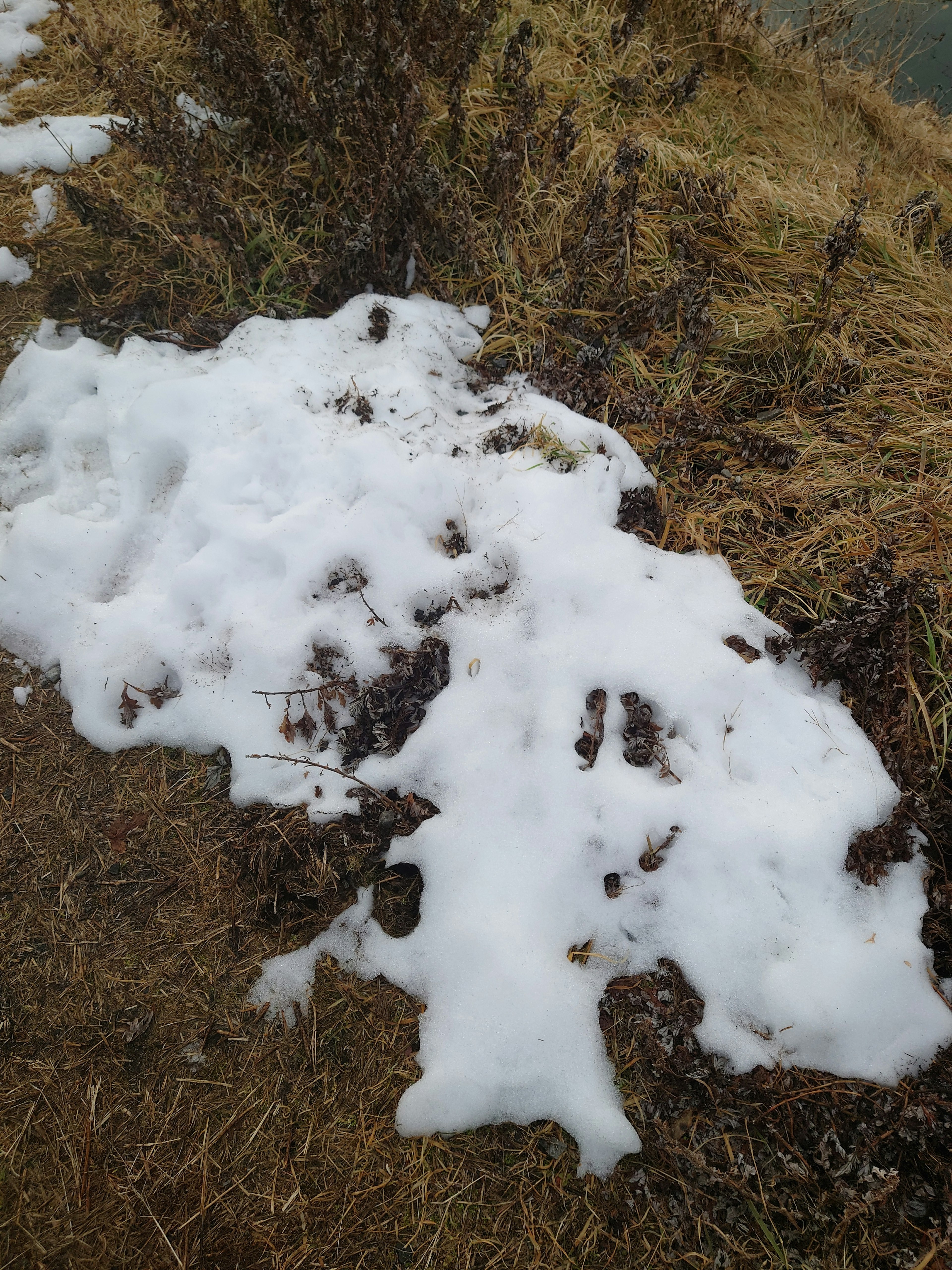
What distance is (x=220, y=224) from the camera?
2586mm

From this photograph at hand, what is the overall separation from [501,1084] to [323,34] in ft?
12.4

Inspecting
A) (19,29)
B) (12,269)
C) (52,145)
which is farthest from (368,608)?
(19,29)

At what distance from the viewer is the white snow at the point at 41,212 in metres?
2.75

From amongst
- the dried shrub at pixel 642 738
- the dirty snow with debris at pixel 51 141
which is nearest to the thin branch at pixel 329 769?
the dried shrub at pixel 642 738

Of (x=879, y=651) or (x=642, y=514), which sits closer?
(x=879, y=651)

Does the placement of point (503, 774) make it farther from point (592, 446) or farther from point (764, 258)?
point (764, 258)

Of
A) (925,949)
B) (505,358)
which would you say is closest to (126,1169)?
(925,949)

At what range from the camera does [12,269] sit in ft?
8.76

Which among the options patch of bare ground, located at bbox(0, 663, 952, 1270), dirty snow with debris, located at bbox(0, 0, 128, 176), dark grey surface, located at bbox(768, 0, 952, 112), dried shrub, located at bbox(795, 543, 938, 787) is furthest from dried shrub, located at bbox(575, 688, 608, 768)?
dark grey surface, located at bbox(768, 0, 952, 112)

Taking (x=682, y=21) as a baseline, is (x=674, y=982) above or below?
below

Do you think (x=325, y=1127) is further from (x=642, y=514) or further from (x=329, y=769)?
(x=642, y=514)

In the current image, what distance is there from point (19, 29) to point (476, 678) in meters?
3.96

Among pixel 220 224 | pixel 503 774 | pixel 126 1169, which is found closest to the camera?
pixel 126 1169

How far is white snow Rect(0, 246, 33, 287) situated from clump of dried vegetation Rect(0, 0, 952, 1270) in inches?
2.5
